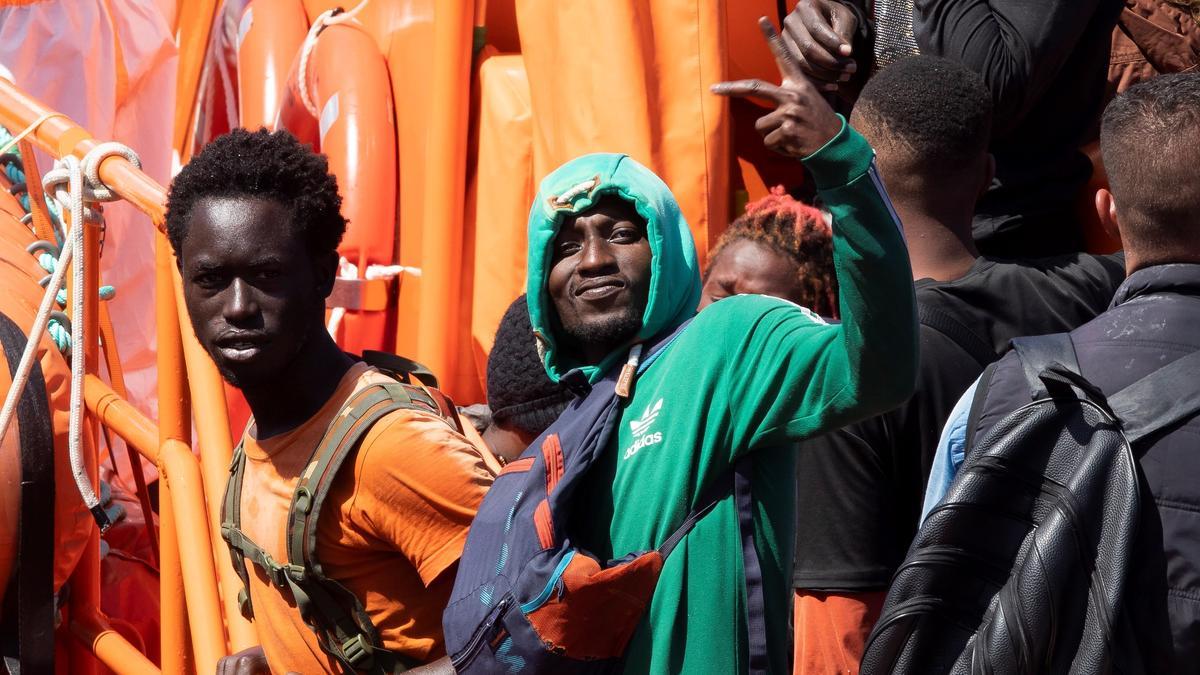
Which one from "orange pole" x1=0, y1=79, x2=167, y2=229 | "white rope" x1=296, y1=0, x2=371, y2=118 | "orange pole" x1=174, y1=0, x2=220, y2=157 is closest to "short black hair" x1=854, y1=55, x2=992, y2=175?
"orange pole" x1=0, y1=79, x2=167, y2=229

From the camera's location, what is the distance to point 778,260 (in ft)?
10.6

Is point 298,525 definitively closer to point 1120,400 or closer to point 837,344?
point 837,344

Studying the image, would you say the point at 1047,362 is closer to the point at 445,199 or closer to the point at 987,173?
the point at 987,173

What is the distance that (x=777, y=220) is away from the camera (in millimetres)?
3305

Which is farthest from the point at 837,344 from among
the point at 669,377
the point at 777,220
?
the point at 777,220

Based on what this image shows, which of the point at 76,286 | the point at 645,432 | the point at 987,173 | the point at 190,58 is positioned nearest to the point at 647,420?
the point at 645,432

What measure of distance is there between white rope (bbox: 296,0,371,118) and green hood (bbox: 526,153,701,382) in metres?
2.74

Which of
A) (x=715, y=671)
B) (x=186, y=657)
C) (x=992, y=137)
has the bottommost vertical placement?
(x=186, y=657)

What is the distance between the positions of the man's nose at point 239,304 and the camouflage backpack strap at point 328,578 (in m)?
0.25

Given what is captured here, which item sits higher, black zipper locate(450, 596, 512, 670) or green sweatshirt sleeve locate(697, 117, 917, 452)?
green sweatshirt sleeve locate(697, 117, 917, 452)

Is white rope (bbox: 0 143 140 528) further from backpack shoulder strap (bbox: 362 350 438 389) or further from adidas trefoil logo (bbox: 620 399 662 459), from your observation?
adidas trefoil logo (bbox: 620 399 662 459)

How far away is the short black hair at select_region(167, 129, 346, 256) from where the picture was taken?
2.69 metres

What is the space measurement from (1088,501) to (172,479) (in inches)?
93.8

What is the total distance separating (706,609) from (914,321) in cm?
48
